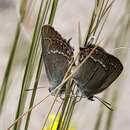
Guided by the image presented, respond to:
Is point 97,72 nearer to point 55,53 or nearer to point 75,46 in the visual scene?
point 55,53

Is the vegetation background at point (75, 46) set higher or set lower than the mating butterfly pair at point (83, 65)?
lower

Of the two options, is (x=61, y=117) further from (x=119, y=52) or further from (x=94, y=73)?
(x=119, y=52)

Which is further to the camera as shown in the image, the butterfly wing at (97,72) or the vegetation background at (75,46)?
the vegetation background at (75,46)

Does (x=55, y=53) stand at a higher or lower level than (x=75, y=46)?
higher

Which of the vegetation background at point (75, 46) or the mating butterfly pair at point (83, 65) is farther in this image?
the vegetation background at point (75, 46)

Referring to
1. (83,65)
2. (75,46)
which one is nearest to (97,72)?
(83,65)

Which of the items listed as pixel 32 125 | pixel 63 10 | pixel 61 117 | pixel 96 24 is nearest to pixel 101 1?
pixel 96 24
